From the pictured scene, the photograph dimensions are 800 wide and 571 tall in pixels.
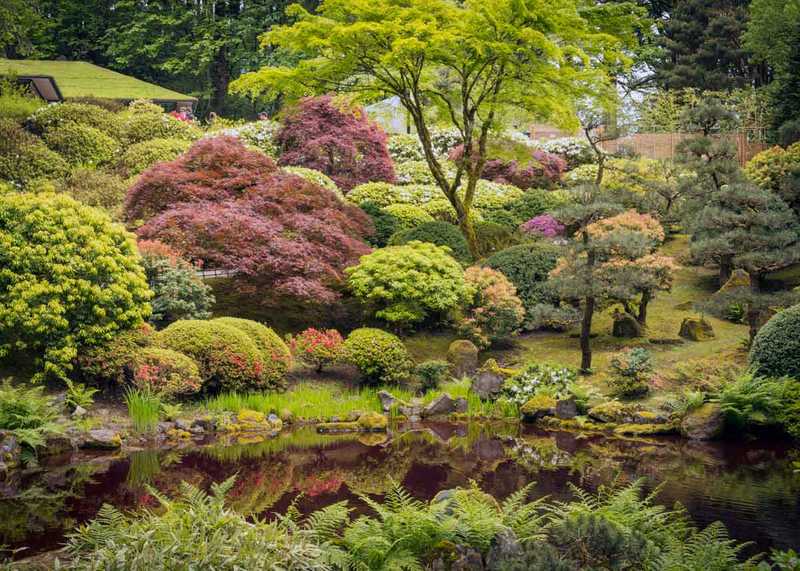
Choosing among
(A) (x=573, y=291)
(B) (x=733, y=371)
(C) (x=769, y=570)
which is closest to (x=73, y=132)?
(A) (x=573, y=291)

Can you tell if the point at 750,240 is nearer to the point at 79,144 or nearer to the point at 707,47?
the point at 79,144

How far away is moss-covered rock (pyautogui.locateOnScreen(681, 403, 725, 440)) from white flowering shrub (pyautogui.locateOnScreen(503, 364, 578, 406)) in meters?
2.03

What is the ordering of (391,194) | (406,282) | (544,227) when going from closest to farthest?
1. (406,282)
2. (544,227)
3. (391,194)

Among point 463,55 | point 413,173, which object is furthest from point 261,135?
point 463,55

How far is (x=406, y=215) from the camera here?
71.0 feet

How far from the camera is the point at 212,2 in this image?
4212 cm

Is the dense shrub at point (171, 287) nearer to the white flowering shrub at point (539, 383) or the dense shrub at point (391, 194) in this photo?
the white flowering shrub at point (539, 383)

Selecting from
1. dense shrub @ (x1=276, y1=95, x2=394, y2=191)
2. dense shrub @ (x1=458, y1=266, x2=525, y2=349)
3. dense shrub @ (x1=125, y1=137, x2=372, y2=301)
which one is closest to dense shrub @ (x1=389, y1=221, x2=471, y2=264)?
dense shrub @ (x1=125, y1=137, x2=372, y2=301)

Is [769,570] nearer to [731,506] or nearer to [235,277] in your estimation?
[731,506]

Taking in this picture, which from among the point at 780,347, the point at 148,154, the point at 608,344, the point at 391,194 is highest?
the point at 148,154

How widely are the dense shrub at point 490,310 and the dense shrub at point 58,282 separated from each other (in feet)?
19.0

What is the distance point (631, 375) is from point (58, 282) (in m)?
8.64

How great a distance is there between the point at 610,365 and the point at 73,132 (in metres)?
15.4

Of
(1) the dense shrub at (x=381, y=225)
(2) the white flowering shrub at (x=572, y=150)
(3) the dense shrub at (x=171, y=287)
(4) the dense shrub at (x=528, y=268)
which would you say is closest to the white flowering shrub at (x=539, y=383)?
(4) the dense shrub at (x=528, y=268)
